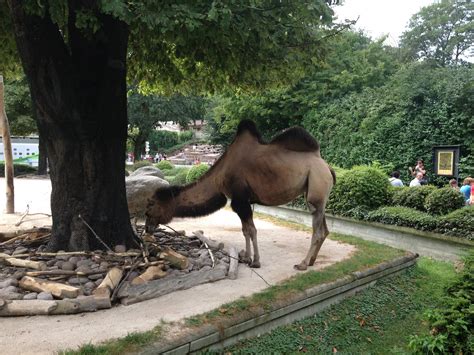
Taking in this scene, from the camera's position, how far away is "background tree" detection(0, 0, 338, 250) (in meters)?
5.23

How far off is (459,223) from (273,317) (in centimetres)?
575

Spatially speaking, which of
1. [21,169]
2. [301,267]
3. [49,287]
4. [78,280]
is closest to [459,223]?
[301,267]

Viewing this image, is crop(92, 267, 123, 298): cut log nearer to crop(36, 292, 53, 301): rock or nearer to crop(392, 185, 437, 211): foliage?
crop(36, 292, 53, 301): rock

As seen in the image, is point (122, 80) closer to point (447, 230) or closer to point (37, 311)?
point (37, 311)

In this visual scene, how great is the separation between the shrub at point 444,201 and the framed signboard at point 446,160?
125 inches

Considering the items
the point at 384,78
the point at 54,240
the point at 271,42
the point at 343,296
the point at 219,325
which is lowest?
the point at 343,296

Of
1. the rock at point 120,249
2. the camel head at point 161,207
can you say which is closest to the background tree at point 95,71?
the rock at point 120,249

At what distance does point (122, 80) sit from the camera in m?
6.38

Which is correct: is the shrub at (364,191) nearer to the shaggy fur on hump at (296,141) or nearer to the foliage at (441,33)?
the shaggy fur on hump at (296,141)

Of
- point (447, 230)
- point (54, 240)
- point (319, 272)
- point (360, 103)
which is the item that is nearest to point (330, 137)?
point (360, 103)

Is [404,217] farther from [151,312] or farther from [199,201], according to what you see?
[151,312]

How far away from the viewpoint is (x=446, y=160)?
41.7 ft

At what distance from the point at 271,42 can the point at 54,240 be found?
13.8ft

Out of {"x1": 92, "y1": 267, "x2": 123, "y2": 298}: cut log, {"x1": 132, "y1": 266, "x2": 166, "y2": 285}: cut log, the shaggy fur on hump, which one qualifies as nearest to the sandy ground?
{"x1": 92, "y1": 267, "x2": 123, "y2": 298}: cut log
